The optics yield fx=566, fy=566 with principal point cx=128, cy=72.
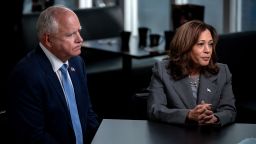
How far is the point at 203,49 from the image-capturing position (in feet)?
9.29

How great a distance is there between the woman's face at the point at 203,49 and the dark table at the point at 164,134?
1.30 feet

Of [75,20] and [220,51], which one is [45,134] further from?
[220,51]

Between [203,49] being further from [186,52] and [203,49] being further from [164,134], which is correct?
[164,134]

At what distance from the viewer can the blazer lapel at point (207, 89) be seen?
2.85m

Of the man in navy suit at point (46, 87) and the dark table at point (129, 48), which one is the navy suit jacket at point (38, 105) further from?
the dark table at point (129, 48)

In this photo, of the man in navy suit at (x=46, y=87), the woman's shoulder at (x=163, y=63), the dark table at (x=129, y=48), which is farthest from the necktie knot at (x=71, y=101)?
the dark table at (x=129, y=48)

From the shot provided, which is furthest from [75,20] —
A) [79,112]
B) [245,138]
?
[245,138]

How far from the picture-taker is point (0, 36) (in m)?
5.40

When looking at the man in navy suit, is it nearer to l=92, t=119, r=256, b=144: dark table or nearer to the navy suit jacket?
the navy suit jacket

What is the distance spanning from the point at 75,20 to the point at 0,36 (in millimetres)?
2945

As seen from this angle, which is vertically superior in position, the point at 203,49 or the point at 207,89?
the point at 203,49

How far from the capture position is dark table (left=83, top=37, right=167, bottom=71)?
464 centimetres

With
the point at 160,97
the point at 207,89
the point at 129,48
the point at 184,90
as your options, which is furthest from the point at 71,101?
the point at 129,48

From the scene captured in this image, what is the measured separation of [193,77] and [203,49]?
6.1 inches
